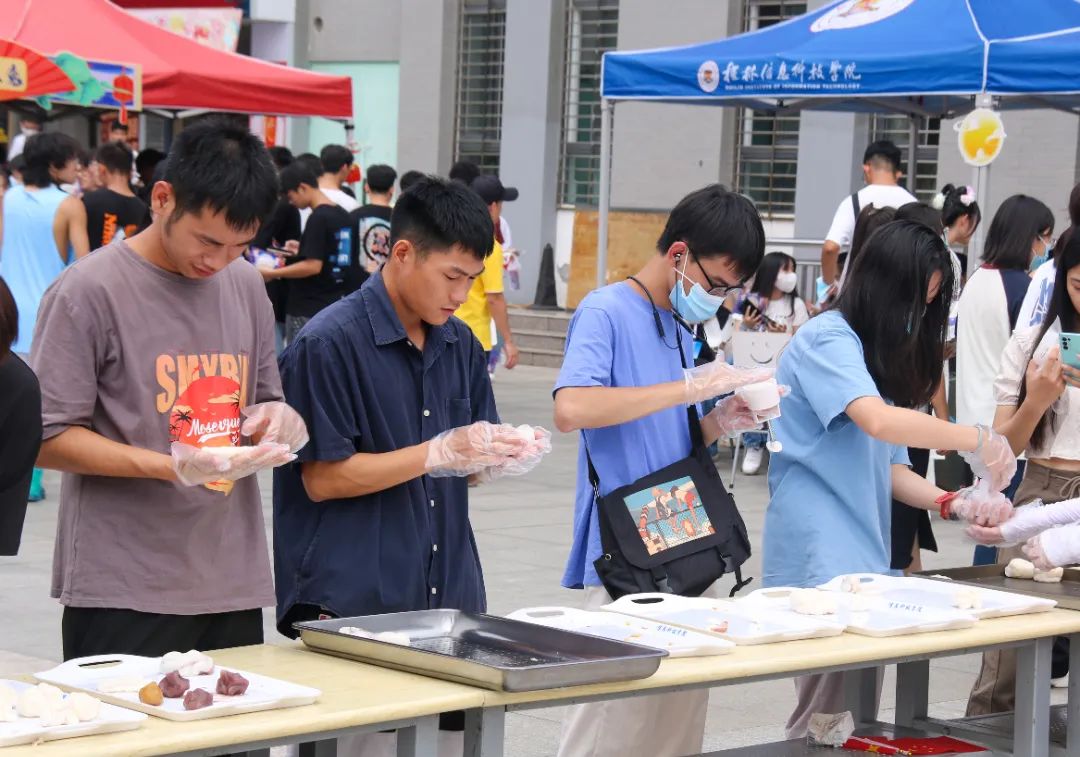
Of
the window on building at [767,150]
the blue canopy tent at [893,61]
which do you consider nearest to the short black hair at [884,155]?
the blue canopy tent at [893,61]

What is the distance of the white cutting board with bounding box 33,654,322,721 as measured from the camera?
258cm

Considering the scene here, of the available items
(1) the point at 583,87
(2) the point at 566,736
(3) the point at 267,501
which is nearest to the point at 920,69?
(3) the point at 267,501

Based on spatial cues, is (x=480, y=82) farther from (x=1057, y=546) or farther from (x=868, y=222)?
(x=1057, y=546)

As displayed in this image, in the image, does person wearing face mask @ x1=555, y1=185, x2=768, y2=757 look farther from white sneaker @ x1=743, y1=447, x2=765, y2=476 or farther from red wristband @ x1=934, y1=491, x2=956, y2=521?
white sneaker @ x1=743, y1=447, x2=765, y2=476

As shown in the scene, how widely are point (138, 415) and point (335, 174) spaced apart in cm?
804

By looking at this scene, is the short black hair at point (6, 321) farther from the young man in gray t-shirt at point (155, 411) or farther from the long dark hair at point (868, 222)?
the long dark hair at point (868, 222)

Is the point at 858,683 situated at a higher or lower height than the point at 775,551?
lower

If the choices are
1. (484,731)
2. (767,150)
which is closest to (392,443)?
(484,731)

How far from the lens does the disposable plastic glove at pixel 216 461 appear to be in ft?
9.80

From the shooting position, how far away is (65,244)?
9211mm

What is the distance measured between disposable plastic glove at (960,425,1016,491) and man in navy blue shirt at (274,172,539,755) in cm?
137

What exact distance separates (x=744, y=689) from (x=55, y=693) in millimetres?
3758

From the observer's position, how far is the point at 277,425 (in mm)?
3225

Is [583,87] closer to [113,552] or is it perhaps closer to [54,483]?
[54,483]
